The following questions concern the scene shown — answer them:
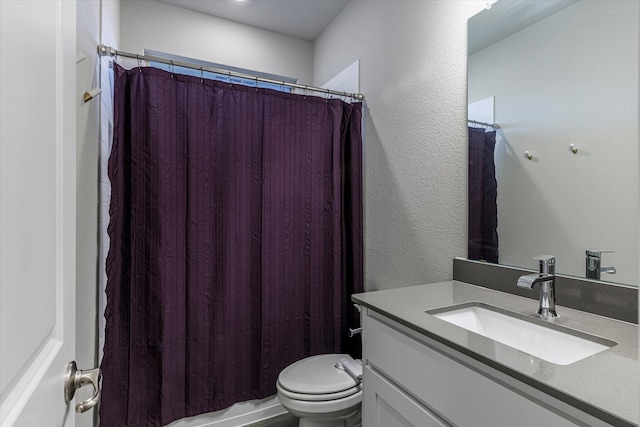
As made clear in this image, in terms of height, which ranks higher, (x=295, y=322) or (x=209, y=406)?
(x=295, y=322)

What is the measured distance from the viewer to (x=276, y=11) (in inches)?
88.7

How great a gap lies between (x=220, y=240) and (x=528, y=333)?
1.38 metres

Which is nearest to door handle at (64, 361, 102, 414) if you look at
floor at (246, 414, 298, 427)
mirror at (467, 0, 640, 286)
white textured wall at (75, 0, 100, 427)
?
white textured wall at (75, 0, 100, 427)

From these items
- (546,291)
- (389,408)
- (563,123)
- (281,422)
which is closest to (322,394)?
(389,408)

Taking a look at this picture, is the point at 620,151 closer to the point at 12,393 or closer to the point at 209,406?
the point at 12,393

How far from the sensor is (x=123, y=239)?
1.44 meters

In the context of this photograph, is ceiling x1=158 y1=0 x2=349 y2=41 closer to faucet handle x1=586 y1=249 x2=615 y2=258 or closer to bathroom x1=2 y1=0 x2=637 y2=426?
bathroom x1=2 y1=0 x2=637 y2=426

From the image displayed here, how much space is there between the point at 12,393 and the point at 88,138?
44.4 inches

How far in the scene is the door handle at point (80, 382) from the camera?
1.75ft

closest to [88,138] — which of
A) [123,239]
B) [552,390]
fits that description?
[123,239]

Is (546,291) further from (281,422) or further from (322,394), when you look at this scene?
(281,422)

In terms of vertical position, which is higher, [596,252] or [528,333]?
[596,252]

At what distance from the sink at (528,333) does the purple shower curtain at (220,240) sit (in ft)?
3.07

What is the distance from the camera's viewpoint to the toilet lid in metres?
1.39
